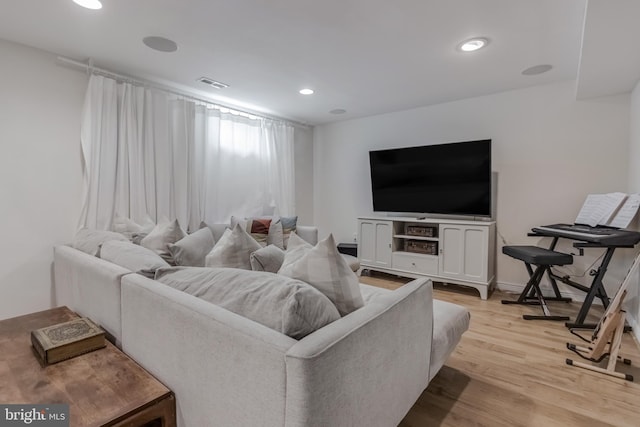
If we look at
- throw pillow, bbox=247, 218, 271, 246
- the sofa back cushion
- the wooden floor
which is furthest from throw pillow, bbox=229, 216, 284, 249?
the sofa back cushion

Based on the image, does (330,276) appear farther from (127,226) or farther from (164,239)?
(127,226)

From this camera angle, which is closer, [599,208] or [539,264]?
[539,264]

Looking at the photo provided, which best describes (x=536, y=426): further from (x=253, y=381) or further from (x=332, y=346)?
(x=253, y=381)

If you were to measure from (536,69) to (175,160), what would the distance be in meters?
3.65

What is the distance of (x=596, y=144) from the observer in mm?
3121

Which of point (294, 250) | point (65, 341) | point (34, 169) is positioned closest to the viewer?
point (65, 341)

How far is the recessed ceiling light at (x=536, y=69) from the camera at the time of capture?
9.32 feet

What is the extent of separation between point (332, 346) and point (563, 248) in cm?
354

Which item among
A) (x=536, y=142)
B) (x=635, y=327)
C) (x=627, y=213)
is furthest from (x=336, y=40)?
(x=635, y=327)

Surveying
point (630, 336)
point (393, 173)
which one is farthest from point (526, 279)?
point (393, 173)

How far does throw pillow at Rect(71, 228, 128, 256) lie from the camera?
213cm

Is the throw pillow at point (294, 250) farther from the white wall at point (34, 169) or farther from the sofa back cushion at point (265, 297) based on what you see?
the white wall at point (34, 169)

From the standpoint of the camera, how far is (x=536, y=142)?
11.2ft

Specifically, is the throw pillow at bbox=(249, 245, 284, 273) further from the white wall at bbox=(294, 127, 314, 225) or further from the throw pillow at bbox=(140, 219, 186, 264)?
the white wall at bbox=(294, 127, 314, 225)
